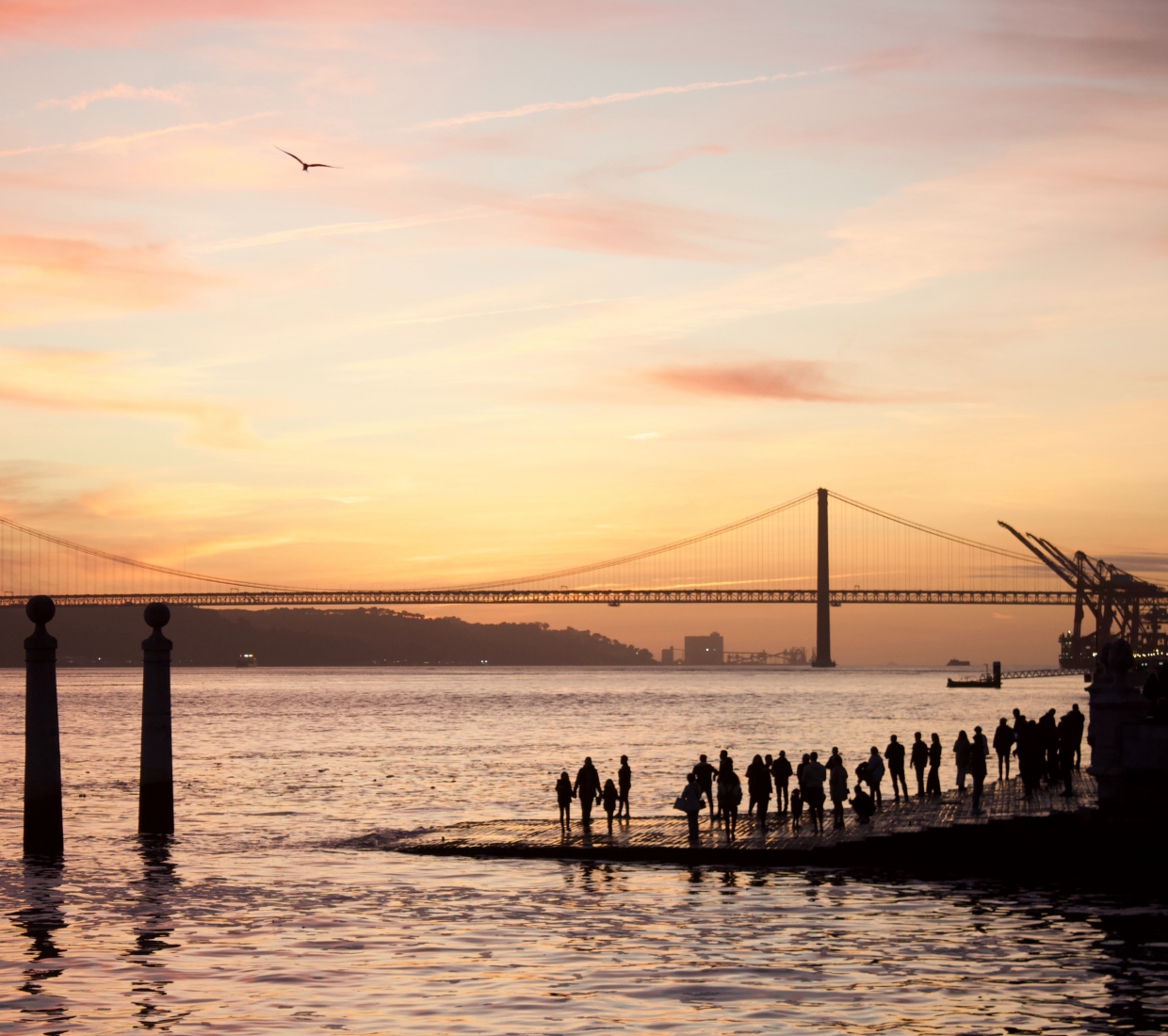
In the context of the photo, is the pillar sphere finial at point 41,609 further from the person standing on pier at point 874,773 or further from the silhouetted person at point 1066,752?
the silhouetted person at point 1066,752

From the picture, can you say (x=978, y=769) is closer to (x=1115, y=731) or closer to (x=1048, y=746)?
(x=1048, y=746)

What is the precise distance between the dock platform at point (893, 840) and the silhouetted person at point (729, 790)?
0.32 meters

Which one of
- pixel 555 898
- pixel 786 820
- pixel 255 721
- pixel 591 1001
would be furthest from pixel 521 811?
pixel 255 721

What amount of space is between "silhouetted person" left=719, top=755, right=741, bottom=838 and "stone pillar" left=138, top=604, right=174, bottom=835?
10793 millimetres

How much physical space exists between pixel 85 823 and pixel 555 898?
59.8 feet

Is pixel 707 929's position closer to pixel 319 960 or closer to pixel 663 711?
pixel 319 960

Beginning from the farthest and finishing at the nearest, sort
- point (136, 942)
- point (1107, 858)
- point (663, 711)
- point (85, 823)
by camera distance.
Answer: point (663, 711) → point (85, 823) → point (1107, 858) → point (136, 942)

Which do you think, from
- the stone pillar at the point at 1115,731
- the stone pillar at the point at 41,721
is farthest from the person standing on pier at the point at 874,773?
the stone pillar at the point at 41,721

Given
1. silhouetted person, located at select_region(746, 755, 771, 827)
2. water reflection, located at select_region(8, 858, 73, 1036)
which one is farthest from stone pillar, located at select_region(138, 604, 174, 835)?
silhouetted person, located at select_region(746, 755, 771, 827)

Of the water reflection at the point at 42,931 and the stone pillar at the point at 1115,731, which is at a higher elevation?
the stone pillar at the point at 1115,731

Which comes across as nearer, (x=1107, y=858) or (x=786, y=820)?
(x=1107, y=858)

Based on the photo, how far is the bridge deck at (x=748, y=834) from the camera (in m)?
27.5

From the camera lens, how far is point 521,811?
41.1m

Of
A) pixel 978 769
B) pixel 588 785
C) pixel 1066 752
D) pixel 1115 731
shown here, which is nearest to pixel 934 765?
pixel 1066 752
